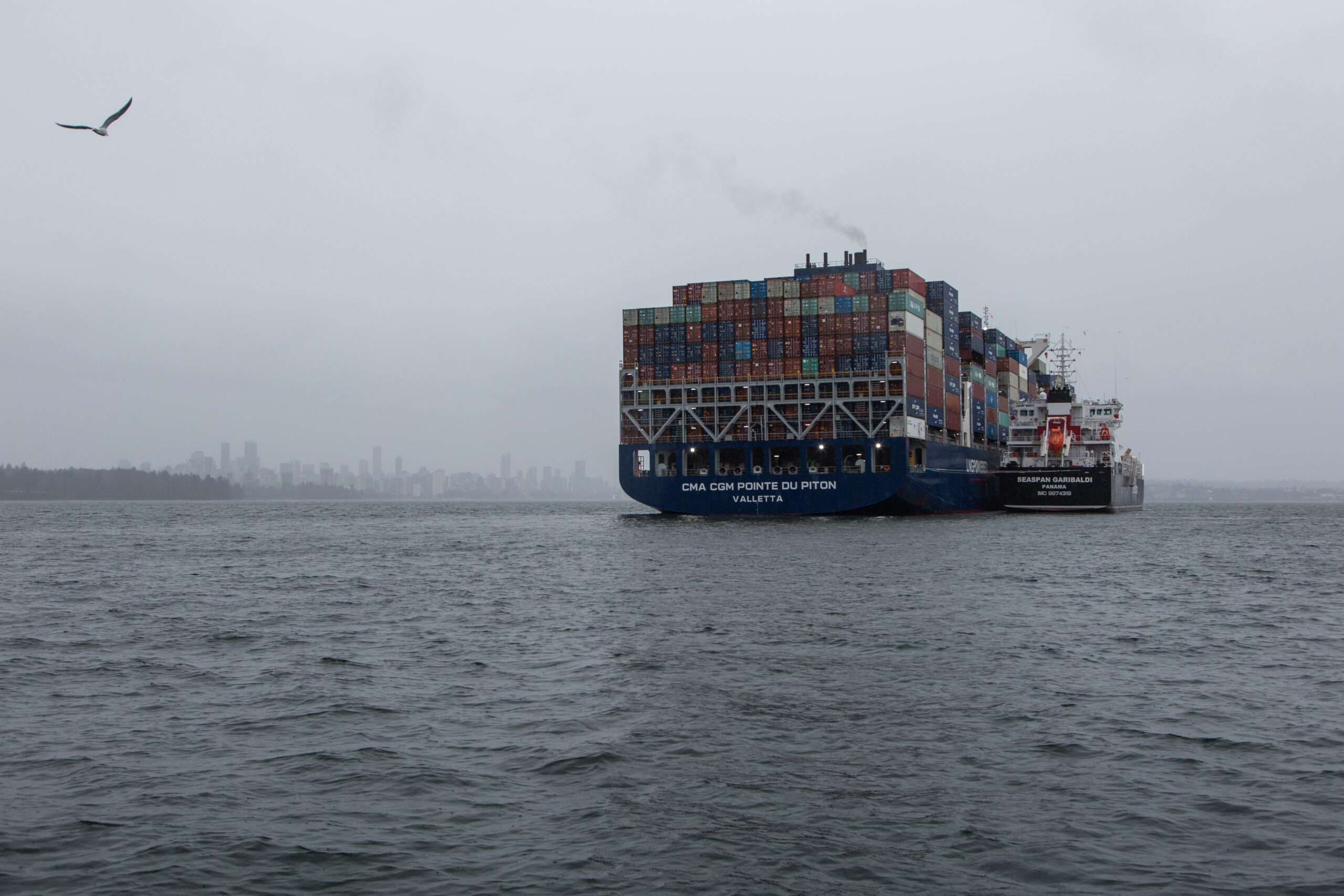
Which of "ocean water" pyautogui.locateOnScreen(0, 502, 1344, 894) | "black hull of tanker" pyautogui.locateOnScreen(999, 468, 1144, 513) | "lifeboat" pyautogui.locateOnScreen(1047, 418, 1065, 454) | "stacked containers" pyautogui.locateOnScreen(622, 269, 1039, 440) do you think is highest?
"stacked containers" pyautogui.locateOnScreen(622, 269, 1039, 440)

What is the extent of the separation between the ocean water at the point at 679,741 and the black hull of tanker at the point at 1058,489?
56.8 metres

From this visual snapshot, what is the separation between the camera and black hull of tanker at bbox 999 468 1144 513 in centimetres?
8844

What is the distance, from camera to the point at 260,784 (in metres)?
12.2

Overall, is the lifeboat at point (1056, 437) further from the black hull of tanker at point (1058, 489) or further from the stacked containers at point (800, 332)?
the stacked containers at point (800, 332)

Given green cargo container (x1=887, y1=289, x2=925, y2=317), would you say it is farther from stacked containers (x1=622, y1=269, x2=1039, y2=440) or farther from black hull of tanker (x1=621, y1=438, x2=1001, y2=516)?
black hull of tanker (x1=621, y1=438, x2=1001, y2=516)

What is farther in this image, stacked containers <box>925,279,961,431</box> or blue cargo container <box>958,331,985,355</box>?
blue cargo container <box>958,331,985,355</box>

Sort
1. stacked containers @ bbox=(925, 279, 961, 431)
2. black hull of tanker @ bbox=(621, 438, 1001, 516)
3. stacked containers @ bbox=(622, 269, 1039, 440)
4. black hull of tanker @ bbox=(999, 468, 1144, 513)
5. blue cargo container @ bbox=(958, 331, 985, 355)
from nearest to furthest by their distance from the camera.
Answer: black hull of tanker @ bbox=(621, 438, 1001, 516), stacked containers @ bbox=(622, 269, 1039, 440), stacked containers @ bbox=(925, 279, 961, 431), black hull of tanker @ bbox=(999, 468, 1144, 513), blue cargo container @ bbox=(958, 331, 985, 355)

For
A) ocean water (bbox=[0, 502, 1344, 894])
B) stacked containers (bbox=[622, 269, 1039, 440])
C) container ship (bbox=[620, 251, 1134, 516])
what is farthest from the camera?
stacked containers (bbox=[622, 269, 1039, 440])

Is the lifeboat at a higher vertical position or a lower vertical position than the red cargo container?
lower

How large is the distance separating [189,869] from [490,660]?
10.7m

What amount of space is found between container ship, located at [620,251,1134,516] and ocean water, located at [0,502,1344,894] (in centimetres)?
3890

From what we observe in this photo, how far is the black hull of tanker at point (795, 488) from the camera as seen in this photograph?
71000 mm

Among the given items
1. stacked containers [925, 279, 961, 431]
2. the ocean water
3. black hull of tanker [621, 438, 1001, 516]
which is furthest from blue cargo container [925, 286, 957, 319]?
the ocean water

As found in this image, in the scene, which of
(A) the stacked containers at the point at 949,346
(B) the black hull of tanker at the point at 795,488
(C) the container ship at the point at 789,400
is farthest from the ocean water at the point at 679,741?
(A) the stacked containers at the point at 949,346
